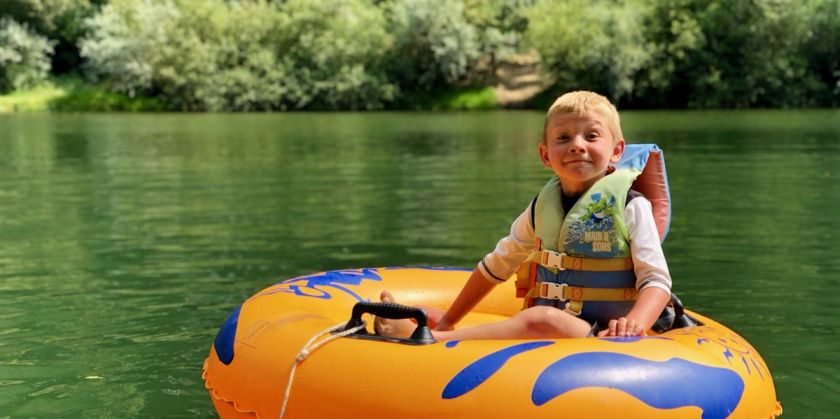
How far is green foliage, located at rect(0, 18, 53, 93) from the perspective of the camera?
32750 mm

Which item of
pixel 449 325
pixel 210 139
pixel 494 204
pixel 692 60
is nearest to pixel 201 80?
pixel 210 139

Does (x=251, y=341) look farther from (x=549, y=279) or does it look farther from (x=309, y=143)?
(x=309, y=143)

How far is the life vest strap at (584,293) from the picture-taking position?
312cm

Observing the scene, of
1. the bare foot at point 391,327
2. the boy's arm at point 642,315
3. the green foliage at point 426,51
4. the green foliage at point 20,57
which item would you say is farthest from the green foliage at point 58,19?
the boy's arm at point 642,315

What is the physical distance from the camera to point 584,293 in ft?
10.3

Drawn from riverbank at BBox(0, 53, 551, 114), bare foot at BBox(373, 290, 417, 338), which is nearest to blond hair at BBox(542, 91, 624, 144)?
bare foot at BBox(373, 290, 417, 338)

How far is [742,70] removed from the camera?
101 ft

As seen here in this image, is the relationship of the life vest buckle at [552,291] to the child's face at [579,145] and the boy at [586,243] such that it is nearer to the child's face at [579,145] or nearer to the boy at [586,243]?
the boy at [586,243]

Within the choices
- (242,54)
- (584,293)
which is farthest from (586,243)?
(242,54)

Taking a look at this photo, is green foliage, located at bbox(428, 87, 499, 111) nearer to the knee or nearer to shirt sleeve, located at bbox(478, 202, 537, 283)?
shirt sleeve, located at bbox(478, 202, 537, 283)

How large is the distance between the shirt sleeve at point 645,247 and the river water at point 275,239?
1.03 meters

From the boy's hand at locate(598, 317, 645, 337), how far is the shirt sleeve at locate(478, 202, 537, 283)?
57 cm

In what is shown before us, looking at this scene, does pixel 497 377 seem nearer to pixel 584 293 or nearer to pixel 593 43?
pixel 584 293

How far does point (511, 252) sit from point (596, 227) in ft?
1.35
